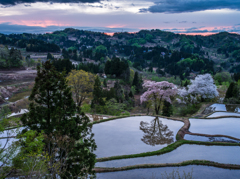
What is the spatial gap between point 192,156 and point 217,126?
6.92 meters

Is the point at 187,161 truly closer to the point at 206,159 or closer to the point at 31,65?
the point at 206,159

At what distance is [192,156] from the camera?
36.3ft

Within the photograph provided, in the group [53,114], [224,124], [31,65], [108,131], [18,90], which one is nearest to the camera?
[53,114]

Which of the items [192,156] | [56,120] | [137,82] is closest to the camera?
[56,120]

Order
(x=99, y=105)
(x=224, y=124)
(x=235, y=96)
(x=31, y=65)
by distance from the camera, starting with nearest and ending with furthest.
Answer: (x=224, y=124) → (x=99, y=105) → (x=235, y=96) → (x=31, y=65)

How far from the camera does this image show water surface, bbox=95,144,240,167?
10.5 metres

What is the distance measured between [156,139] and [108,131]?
4291mm

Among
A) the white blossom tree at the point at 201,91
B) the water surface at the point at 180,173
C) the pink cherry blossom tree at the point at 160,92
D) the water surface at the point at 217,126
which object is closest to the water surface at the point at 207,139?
the water surface at the point at 217,126

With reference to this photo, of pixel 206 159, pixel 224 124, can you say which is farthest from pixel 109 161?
pixel 224 124

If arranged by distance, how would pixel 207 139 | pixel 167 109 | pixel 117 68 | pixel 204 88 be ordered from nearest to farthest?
pixel 207 139
pixel 167 109
pixel 204 88
pixel 117 68

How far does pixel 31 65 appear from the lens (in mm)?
60219

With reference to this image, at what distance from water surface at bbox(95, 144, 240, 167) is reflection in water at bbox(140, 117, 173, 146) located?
149cm

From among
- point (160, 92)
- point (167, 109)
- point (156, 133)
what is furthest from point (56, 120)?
point (167, 109)

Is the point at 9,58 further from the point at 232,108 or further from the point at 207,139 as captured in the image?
the point at 232,108
